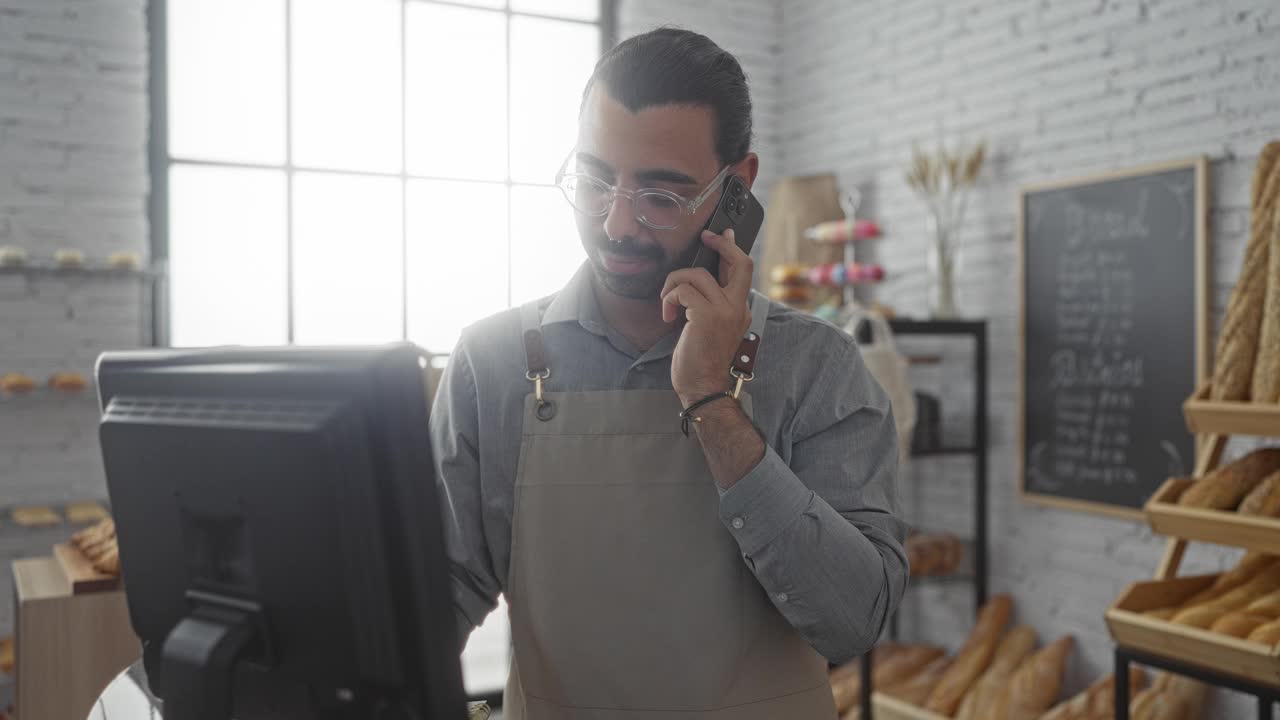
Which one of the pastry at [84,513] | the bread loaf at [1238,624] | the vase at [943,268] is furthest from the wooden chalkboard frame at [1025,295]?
the pastry at [84,513]

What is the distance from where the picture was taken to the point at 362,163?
4.32 m

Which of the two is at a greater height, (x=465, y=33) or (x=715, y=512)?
(x=465, y=33)

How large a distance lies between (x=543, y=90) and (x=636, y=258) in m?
3.45

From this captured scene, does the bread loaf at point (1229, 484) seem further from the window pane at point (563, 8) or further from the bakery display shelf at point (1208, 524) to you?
the window pane at point (563, 8)

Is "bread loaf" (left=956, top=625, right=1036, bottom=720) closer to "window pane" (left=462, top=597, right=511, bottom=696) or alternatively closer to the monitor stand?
"window pane" (left=462, top=597, right=511, bottom=696)

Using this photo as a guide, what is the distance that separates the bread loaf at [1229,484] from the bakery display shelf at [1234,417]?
0.11 m

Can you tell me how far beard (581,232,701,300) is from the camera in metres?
1.42

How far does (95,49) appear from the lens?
3828 millimetres

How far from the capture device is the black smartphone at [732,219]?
1469 millimetres

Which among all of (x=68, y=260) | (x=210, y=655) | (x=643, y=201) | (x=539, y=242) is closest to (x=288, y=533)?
(x=210, y=655)

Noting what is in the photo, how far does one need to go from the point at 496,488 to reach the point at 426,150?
322 centimetres

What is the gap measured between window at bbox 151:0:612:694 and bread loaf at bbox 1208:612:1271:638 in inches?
117

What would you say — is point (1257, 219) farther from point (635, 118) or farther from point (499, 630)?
point (499, 630)

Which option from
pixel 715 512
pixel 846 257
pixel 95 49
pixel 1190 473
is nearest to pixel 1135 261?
pixel 1190 473
